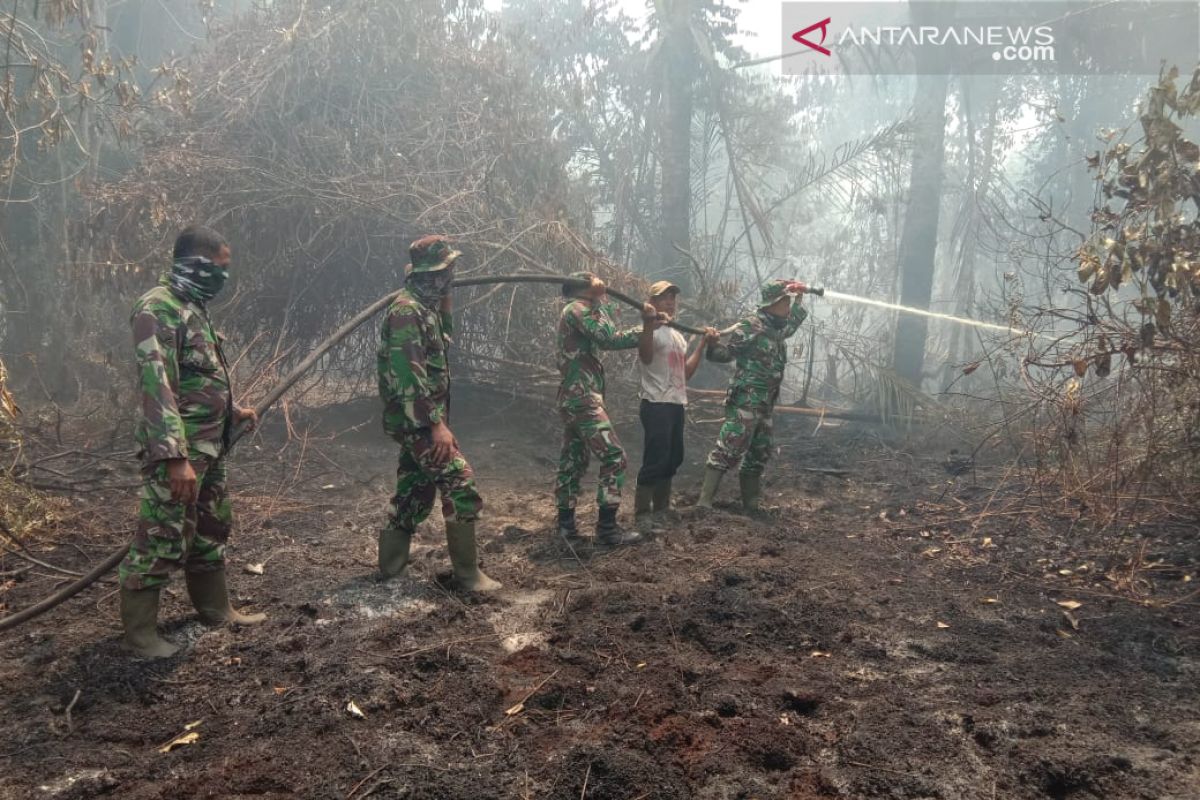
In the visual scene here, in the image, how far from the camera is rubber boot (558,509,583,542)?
5543 mm

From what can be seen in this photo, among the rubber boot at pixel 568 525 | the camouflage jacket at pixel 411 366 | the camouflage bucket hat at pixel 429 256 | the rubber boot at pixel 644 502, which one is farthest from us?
the rubber boot at pixel 644 502

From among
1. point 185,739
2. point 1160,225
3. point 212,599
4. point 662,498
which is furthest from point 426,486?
point 1160,225

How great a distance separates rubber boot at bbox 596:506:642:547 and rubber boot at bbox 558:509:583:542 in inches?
7.5

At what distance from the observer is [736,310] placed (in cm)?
958

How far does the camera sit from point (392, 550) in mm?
4523

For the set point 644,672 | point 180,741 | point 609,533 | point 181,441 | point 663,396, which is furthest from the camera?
point 663,396

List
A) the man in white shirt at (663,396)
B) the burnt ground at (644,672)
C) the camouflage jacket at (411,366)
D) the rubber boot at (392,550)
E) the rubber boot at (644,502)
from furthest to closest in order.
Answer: the rubber boot at (644,502), the man in white shirt at (663,396), the rubber boot at (392,550), the camouflage jacket at (411,366), the burnt ground at (644,672)

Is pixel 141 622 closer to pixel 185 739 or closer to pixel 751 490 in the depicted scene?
pixel 185 739

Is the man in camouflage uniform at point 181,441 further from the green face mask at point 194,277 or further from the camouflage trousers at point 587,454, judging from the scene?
the camouflage trousers at point 587,454

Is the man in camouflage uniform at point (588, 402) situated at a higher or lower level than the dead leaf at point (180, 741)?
higher

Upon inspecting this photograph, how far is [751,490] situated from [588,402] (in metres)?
1.80

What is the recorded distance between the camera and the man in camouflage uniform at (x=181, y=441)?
128 inches

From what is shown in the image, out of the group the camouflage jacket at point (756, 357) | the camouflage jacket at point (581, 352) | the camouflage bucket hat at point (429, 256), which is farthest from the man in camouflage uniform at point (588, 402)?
the camouflage bucket hat at point (429, 256)

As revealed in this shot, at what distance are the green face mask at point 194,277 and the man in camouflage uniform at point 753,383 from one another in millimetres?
3874
